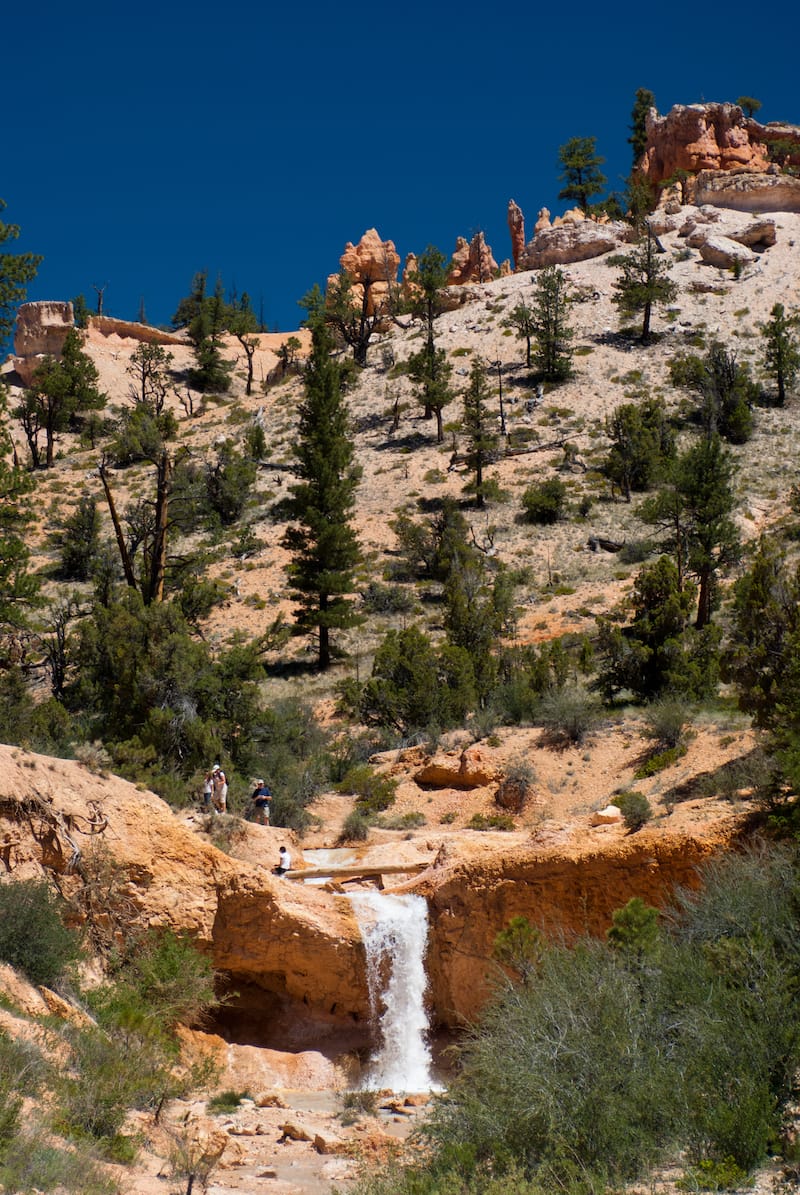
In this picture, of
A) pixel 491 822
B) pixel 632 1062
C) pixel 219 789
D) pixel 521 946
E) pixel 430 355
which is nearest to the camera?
pixel 632 1062

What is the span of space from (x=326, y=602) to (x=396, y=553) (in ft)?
22.6

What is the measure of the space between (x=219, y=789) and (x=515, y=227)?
73575 mm

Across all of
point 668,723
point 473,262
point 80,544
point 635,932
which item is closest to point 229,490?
point 80,544

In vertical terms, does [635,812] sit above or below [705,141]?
below

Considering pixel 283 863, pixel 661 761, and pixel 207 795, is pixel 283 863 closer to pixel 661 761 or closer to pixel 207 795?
pixel 207 795

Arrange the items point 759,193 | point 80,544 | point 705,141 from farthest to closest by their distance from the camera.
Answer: point 705,141
point 759,193
point 80,544

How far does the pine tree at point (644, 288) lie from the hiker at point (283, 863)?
145 feet

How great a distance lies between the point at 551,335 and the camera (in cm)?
5394

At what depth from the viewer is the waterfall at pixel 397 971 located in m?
17.4

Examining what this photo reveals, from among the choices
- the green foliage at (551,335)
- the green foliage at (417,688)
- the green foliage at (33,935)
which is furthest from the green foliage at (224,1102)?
the green foliage at (551,335)

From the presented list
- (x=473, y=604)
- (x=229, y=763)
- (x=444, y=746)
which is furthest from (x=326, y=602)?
(x=229, y=763)

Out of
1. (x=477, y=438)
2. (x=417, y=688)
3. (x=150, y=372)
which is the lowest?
(x=417, y=688)

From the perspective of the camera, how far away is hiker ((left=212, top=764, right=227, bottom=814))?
65.4 feet

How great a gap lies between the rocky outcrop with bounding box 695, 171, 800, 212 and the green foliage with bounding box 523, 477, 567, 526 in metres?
38.1
